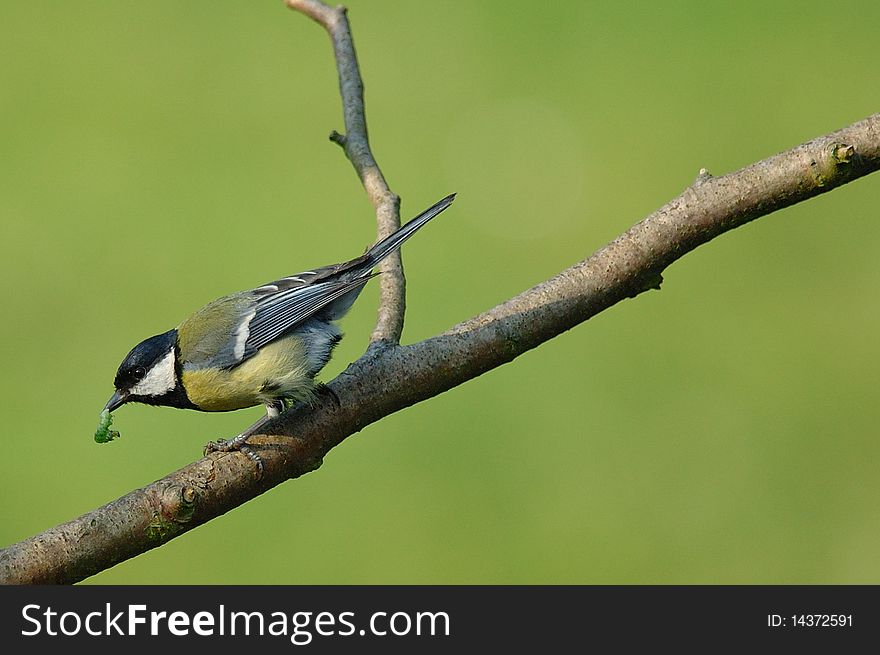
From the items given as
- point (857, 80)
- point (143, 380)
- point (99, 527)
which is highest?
point (857, 80)

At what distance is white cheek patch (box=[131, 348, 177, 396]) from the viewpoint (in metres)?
1.72

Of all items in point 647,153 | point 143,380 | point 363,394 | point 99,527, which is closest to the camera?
point 99,527

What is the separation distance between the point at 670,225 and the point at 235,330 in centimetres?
78

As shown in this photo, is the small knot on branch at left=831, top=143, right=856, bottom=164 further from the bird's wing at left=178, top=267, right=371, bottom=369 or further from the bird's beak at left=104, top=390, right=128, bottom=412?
the bird's beak at left=104, top=390, right=128, bottom=412

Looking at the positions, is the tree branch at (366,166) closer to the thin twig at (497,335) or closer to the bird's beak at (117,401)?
the thin twig at (497,335)

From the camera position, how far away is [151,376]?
5.63 feet

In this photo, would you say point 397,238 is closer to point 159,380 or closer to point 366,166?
point 366,166

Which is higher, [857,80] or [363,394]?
[857,80]

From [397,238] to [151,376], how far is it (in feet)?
1.63

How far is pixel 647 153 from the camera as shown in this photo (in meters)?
4.00

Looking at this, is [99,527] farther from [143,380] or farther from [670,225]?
[670,225]

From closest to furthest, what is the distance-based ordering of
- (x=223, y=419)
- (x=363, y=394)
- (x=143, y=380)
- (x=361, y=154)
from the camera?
1. (x=363, y=394)
2. (x=143, y=380)
3. (x=361, y=154)
4. (x=223, y=419)

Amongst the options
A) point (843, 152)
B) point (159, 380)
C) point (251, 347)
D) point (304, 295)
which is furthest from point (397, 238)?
point (843, 152)

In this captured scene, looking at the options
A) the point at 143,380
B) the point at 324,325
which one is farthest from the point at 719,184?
the point at 143,380
